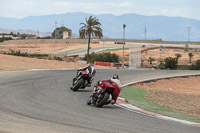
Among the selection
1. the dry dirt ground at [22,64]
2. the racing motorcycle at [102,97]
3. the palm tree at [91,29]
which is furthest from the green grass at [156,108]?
the palm tree at [91,29]

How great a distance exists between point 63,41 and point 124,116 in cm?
13228

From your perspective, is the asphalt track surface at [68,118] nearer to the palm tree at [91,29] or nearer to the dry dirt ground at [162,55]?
the palm tree at [91,29]

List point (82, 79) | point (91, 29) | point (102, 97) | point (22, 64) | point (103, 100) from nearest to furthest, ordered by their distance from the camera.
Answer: point (103, 100), point (102, 97), point (82, 79), point (22, 64), point (91, 29)

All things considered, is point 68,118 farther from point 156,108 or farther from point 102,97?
point 156,108

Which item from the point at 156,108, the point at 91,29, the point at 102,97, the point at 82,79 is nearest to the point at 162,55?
the point at 91,29

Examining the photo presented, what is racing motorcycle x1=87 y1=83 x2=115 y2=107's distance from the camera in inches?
588

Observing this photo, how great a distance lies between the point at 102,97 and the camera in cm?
1508

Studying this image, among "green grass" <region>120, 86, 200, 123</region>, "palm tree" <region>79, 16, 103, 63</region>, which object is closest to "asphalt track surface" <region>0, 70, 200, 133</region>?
"green grass" <region>120, 86, 200, 123</region>

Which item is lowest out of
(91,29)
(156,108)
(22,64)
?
(156,108)

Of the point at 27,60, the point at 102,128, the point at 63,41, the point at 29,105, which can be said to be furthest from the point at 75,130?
the point at 63,41

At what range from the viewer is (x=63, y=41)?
144 metres

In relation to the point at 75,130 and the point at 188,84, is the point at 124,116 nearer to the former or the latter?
the point at 75,130

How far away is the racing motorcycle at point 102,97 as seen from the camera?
14.9 meters

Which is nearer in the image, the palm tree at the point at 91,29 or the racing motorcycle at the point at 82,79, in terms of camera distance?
the racing motorcycle at the point at 82,79
